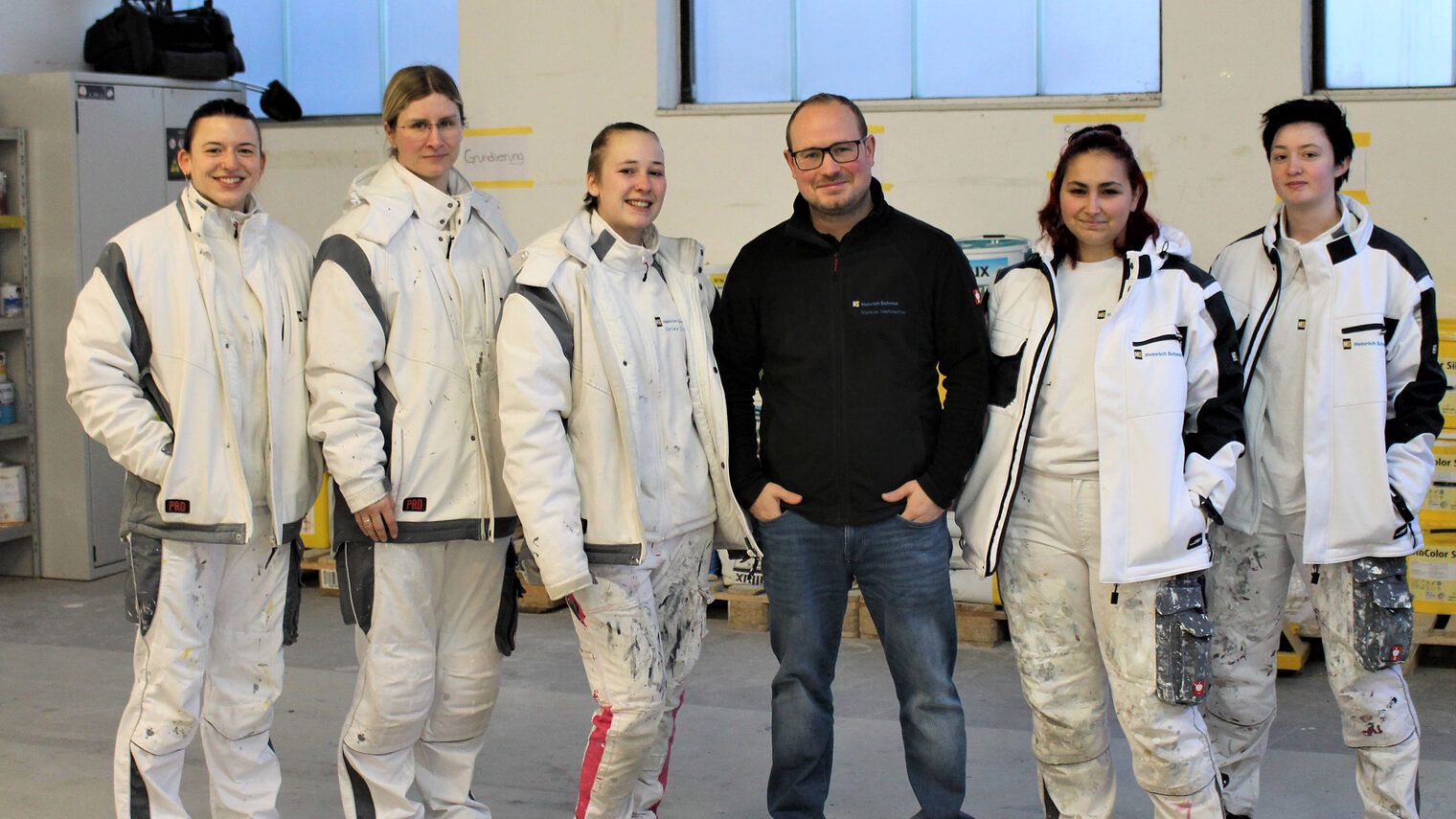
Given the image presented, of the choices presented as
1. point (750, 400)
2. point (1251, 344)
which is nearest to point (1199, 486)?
point (1251, 344)

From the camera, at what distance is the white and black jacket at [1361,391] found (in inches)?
108

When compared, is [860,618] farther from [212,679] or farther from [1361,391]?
[212,679]

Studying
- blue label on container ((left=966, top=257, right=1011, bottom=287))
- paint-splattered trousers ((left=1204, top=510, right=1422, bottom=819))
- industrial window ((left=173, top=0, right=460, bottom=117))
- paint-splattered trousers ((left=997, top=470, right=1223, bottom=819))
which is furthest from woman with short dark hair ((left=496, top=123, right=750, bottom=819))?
industrial window ((left=173, top=0, right=460, bottom=117))

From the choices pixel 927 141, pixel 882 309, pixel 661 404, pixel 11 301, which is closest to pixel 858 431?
pixel 882 309

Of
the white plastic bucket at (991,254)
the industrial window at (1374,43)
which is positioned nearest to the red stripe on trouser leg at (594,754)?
the white plastic bucket at (991,254)

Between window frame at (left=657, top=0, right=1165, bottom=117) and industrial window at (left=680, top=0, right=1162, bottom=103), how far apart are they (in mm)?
18

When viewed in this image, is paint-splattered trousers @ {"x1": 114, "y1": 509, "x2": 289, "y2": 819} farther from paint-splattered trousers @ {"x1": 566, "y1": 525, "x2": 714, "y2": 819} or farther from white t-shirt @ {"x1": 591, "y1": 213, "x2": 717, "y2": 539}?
white t-shirt @ {"x1": 591, "y1": 213, "x2": 717, "y2": 539}

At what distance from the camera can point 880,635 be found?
2.88 metres

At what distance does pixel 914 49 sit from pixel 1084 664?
3.44m

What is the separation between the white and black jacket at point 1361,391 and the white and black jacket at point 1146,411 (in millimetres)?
218

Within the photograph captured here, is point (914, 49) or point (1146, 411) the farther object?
point (914, 49)

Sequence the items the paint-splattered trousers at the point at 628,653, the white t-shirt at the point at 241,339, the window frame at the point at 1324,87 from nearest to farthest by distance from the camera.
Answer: the paint-splattered trousers at the point at 628,653 → the white t-shirt at the point at 241,339 → the window frame at the point at 1324,87

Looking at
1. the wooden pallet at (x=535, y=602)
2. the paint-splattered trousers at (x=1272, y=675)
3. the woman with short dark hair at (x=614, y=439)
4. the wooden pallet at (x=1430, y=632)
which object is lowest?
the wooden pallet at (x=535, y=602)

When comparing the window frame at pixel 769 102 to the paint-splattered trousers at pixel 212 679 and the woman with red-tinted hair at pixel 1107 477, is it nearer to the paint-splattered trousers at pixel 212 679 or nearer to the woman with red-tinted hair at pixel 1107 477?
the woman with red-tinted hair at pixel 1107 477
